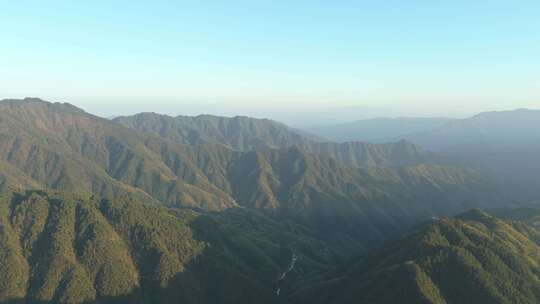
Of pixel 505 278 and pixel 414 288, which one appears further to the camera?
pixel 505 278

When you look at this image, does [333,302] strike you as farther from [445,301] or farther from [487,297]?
[487,297]

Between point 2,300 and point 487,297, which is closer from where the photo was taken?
point 487,297

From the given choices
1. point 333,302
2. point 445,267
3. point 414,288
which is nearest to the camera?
point 414,288

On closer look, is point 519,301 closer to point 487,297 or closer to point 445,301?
point 487,297

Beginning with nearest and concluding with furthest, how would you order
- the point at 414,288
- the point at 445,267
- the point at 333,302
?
the point at 414,288 → the point at 445,267 → the point at 333,302

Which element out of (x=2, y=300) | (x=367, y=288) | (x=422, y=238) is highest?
(x=422, y=238)

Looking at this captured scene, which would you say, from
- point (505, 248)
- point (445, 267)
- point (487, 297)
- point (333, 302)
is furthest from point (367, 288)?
point (505, 248)

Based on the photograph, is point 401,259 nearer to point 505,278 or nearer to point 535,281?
point 505,278

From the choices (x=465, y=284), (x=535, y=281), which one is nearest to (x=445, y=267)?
(x=465, y=284)

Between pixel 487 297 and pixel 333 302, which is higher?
pixel 487 297
